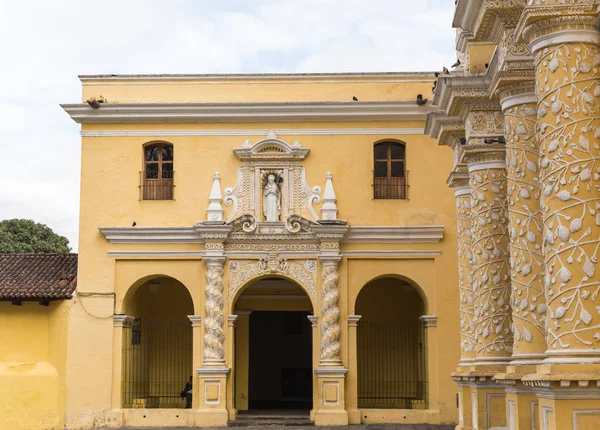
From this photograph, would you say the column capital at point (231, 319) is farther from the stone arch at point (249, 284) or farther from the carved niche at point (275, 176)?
the carved niche at point (275, 176)

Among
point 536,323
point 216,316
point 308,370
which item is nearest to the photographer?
point 536,323

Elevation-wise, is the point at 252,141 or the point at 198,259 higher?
the point at 252,141

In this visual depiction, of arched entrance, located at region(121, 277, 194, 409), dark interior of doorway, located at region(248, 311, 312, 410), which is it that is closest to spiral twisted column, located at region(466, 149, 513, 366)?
arched entrance, located at region(121, 277, 194, 409)

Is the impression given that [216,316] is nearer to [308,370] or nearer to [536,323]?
[308,370]

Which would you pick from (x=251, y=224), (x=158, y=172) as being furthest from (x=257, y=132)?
(x=158, y=172)

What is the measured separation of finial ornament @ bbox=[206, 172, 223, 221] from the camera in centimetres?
2320

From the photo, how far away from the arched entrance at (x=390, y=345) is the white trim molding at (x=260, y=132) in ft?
13.5

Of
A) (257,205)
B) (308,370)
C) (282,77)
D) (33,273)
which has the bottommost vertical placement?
(308,370)

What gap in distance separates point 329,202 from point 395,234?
176cm

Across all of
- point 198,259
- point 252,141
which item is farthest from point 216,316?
point 252,141

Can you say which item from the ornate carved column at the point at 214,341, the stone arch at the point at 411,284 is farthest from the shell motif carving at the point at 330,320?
the ornate carved column at the point at 214,341

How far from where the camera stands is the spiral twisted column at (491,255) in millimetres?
13891

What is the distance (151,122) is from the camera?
23.6m

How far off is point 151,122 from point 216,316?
5052 millimetres
